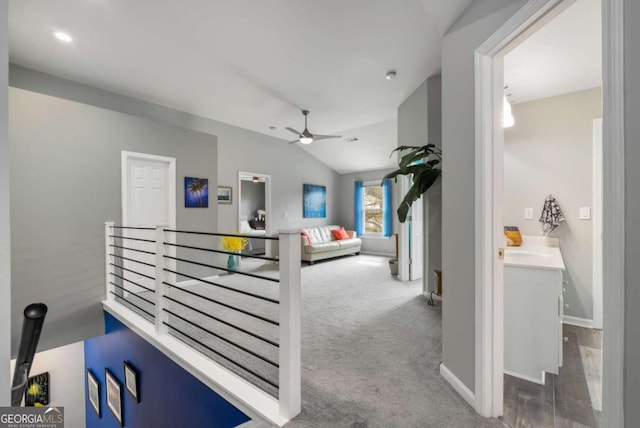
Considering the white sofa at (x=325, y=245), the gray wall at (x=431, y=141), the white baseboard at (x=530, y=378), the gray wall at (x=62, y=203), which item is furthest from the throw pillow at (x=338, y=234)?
A: the white baseboard at (x=530, y=378)

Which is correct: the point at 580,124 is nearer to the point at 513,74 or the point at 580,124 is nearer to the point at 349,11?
the point at 513,74

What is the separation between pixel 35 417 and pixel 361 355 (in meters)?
1.90

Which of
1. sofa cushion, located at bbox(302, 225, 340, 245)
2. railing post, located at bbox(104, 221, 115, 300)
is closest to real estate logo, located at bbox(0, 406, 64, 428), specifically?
railing post, located at bbox(104, 221, 115, 300)

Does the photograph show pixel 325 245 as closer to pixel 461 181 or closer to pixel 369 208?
pixel 369 208

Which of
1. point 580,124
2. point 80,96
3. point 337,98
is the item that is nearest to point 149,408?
point 80,96

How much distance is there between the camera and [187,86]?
3.83m

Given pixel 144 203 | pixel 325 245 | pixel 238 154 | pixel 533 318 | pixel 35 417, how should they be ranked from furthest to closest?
pixel 325 245 < pixel 238 154 < pixel 144 203 < pixel 533 318 < pixel 35 417

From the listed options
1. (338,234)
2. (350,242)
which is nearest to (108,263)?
(338,234)

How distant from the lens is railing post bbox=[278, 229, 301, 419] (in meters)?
1.51

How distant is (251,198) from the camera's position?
9.32 m

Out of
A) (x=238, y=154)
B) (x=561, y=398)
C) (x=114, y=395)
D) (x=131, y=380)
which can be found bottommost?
(x=114, y=395)

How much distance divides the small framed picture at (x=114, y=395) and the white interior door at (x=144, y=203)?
1.04m

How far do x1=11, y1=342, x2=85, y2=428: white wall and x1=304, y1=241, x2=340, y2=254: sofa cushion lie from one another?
3925mm

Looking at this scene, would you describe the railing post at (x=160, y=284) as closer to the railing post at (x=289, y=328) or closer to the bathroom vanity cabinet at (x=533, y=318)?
the railing post at (x=289, y=328)
